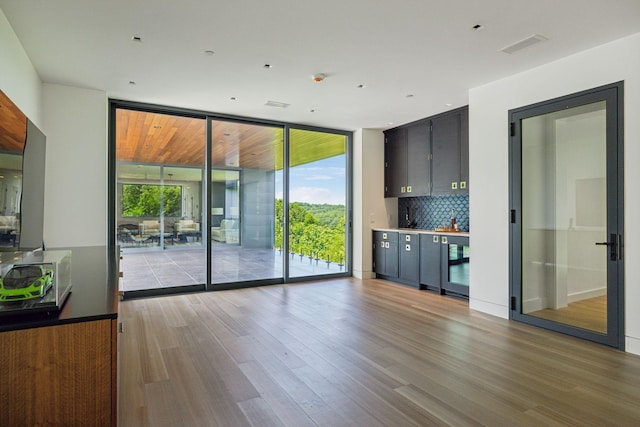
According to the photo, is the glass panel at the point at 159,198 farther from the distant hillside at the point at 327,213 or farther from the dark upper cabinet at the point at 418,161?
the dark upper cabinet at the point at 418,161

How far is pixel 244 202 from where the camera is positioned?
611cm

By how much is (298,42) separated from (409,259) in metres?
3.93

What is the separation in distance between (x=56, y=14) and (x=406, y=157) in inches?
200

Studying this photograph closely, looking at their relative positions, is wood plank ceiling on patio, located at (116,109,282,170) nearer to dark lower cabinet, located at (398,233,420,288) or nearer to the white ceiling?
the white ceiling

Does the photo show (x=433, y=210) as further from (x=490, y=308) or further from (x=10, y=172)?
(x=10, y=172)

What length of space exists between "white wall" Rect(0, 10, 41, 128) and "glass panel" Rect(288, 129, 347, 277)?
355 centimetres

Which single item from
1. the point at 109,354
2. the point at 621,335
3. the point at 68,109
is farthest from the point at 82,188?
the point at 621,335

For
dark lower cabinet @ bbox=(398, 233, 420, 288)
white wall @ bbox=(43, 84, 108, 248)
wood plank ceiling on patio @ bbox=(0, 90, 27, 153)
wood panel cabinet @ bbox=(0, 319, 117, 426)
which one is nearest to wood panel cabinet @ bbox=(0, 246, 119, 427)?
wood panel cabinet @ bbox=(0, 319, 117, 426)

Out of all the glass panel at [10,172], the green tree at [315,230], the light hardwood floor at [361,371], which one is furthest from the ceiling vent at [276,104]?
the glass panel at [10,172]

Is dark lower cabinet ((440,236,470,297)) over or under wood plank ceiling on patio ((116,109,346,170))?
under

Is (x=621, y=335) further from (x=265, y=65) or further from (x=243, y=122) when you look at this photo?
(x=243, y=122)

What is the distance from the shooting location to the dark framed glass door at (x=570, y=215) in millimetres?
3391

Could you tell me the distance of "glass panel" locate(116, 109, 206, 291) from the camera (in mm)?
5301

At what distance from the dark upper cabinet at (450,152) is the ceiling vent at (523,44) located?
1.84m
